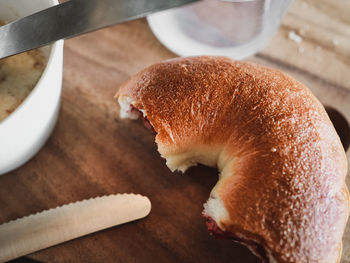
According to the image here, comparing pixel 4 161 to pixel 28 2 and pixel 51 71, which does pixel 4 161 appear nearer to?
pixel 51 71

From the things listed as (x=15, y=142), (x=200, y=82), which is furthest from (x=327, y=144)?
(x=15, y=142)

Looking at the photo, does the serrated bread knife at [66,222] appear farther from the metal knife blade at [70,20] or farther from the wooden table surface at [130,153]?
the metal knife blade at [70,20]

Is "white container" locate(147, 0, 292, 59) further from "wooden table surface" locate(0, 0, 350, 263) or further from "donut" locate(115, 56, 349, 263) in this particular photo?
"donut" locate(115, 56, 349, 263)

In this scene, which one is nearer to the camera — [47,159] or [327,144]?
[327,144]

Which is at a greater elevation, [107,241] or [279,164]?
[279,164]

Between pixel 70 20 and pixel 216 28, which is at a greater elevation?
pixel 70 20

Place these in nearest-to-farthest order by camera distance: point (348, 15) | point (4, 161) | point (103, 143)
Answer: point (4, 161), point (103, 143), point (348, 15)

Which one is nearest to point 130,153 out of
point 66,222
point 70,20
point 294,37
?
point 66,222

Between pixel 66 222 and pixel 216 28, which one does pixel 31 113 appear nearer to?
pixel 66 222
